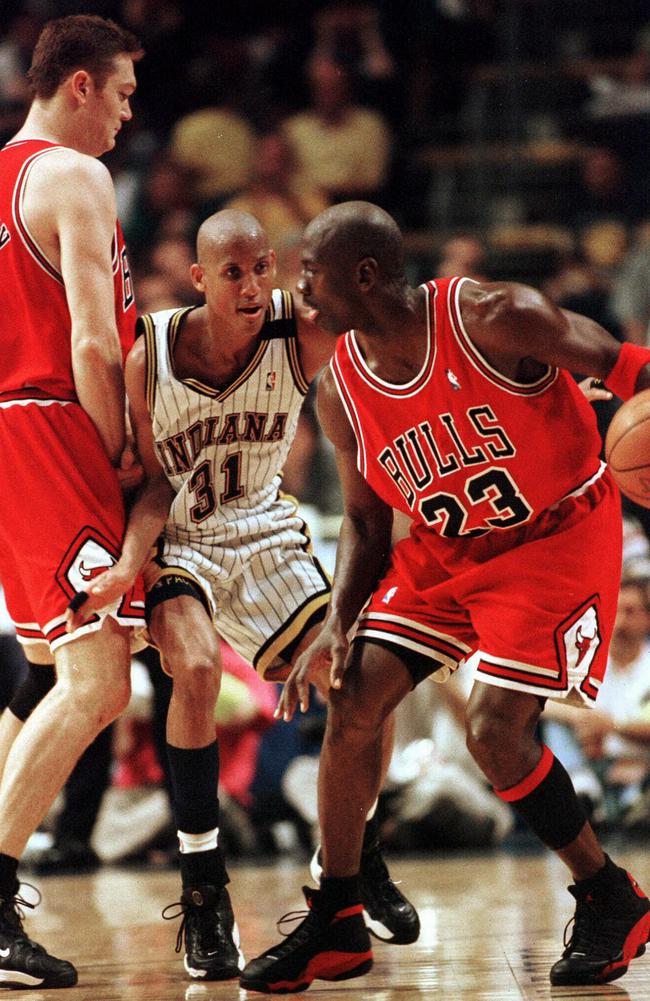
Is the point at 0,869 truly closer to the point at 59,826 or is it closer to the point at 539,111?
the point at 59,826

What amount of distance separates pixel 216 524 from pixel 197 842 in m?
0.82

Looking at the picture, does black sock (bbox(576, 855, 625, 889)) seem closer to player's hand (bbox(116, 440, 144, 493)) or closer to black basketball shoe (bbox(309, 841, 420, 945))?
black basketball shoe (bbox(309, 841, 420, 945))

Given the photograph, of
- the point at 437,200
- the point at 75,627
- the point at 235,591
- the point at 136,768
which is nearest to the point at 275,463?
the point at 235,591

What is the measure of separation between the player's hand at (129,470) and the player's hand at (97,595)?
291mm

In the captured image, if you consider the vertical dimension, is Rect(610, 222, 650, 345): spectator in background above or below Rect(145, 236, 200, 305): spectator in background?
below

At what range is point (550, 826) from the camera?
321cm

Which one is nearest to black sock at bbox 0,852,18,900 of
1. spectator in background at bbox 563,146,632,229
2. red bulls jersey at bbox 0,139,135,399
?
red bulls jersey at bbox 0,139,135,399

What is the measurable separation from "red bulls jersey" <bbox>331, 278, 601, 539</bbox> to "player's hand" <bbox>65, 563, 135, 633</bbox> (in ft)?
2.14

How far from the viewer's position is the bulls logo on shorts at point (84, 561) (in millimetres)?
3398

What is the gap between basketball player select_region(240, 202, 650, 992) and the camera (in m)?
3.18

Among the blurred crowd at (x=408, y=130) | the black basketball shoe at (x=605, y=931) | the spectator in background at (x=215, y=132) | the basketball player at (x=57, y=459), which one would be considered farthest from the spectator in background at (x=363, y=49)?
the black basketball shoe at (x=605, y=931)

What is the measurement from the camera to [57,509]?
11.3 feet

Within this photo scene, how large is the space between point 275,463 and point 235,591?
1.19 ft

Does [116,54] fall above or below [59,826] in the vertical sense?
above
